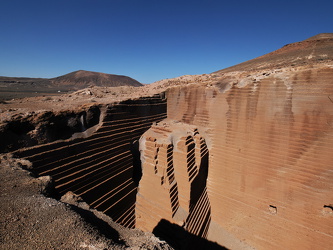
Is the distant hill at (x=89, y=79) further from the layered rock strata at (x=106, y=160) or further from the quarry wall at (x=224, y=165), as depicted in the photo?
the quarry wall at (x=224, y=165)

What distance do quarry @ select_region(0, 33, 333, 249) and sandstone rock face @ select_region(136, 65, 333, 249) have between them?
0.03 m

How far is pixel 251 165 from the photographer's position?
15.7 ft

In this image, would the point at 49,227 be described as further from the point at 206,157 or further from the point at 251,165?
the point at 251,165

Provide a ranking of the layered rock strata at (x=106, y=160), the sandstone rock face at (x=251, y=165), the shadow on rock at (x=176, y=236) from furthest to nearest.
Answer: the shadow on rock at (x=176, y=236)
the sandstone rock face at (x=251, y=165)
the layered rock strata at (x=106, y=160)

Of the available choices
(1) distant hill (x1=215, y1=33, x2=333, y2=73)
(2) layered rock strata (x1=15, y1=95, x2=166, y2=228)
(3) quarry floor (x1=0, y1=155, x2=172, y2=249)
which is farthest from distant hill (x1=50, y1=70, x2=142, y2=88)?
(3) quarry floor (x1=0, y1=155, x2=172, y2=249)

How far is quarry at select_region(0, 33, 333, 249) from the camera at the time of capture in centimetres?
350

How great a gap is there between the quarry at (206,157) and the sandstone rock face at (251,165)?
3cm

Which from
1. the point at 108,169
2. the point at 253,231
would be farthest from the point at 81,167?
the point at 253,231

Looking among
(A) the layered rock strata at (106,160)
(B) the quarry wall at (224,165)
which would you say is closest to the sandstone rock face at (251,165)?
(B) the quarry wall at (224,165)

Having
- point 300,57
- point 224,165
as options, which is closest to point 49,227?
point 224,165

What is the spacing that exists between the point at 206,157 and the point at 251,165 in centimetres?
132

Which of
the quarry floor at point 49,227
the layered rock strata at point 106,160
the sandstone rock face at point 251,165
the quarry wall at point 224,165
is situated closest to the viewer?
the quarry floor at point 49,227

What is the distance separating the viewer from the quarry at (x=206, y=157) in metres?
3.50

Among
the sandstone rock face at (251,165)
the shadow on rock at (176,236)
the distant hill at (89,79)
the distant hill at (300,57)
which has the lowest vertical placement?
the shadow on rock at (176,236)
